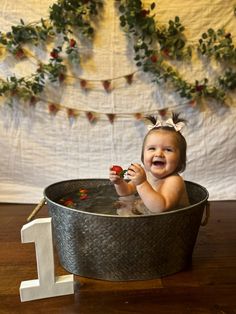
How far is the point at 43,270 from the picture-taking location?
0.58 m

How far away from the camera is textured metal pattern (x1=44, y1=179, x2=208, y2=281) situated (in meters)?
0.59

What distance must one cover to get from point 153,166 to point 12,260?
346 mm

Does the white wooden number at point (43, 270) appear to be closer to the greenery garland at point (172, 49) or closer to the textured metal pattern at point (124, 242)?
the textured metal pattern at point (124, 242)

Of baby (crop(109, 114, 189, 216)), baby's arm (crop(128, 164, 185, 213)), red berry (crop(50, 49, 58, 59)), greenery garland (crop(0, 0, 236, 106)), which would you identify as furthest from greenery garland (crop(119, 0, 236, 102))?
baby's arm (crop(128, 164, 185, 213))

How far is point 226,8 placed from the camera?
1.05 metres

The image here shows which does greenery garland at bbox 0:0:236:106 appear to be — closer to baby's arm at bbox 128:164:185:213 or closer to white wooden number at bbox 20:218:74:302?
baby's arm at bbox 128:164:185:213

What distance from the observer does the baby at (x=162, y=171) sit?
642 millimetres

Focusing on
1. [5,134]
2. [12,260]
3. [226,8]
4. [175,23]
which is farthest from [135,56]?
[12,260]

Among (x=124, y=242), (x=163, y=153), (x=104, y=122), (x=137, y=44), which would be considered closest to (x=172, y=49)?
(x=137, y=44)

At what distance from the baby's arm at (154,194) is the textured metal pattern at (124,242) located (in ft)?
0.14

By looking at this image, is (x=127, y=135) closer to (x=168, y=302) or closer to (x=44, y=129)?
(x=44, y=129)

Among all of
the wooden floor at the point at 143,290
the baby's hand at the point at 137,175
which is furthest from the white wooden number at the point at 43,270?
the baby's hand at the point at 137,175

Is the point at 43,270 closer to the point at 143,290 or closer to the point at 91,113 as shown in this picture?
the point at 143,290

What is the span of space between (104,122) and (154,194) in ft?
1.73
